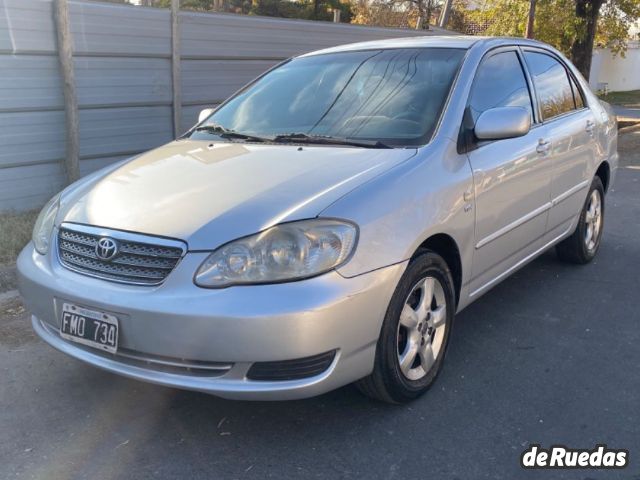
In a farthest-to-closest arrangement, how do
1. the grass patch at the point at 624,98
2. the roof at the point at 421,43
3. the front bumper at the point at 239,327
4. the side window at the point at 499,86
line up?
the grass patch at the point at 624,98 < the roof at the point at 421,43 < the side window at the point at 499,86 < the front bumper at the point at 239,327

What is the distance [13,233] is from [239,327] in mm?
3936

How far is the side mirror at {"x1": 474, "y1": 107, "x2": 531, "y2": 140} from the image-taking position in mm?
3428

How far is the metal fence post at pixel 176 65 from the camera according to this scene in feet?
25.2

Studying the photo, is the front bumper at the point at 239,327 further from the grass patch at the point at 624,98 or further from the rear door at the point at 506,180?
the grass patch at the point at 624,98

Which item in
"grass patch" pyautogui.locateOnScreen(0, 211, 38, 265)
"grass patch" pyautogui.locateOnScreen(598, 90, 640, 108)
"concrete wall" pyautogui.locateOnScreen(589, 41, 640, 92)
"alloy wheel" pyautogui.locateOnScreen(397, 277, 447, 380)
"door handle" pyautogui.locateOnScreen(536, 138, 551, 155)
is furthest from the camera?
"concrete wall" pyautogui.locateOnScreen(589, 41, 640, 92)

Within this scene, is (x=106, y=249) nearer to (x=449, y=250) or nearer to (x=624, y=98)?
(x=449, y=250)

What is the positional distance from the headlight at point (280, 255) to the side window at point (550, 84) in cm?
240

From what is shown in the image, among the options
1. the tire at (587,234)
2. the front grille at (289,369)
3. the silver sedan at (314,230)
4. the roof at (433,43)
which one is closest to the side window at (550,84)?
the silver sedan at (314,230)

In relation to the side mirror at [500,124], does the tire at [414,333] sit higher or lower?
lower

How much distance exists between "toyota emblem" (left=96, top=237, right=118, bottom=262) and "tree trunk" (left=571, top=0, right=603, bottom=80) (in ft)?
42.8

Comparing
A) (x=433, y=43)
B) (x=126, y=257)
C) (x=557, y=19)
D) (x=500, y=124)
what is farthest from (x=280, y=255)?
(x=557, y=19)

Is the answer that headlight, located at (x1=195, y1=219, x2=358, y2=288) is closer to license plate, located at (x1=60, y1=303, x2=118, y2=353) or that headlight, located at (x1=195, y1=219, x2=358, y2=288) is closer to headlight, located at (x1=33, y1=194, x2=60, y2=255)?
license plate, located at (x1=60, y1=303, x2=118, y2=353)

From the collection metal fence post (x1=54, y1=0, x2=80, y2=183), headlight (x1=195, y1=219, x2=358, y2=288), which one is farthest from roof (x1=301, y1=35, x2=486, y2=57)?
metal fence post (x1=54, y1=0, x2=80, y2=183)

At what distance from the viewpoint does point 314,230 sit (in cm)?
268
